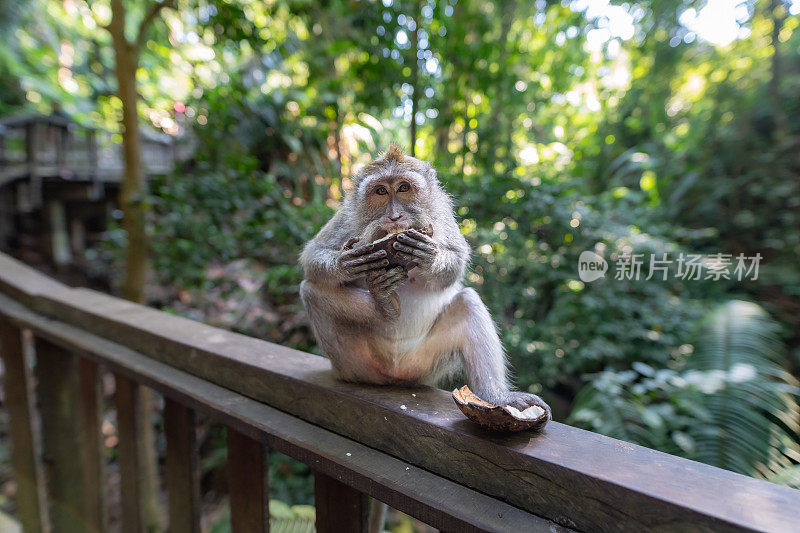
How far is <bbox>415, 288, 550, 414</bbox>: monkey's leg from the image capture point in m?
1.31

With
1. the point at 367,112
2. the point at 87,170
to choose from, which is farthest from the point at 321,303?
the point at 87,170

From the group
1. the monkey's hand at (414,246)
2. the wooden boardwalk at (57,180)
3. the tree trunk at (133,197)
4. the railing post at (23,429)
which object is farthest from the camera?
the wooden boardwalk at (57,180)

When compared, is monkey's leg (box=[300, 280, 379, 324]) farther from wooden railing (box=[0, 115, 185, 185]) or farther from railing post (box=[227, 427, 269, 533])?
wooden railing (box=[0, 115, 185, 185])

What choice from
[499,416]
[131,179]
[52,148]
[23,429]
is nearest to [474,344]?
[499,416]

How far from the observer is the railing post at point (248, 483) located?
130 centimetres

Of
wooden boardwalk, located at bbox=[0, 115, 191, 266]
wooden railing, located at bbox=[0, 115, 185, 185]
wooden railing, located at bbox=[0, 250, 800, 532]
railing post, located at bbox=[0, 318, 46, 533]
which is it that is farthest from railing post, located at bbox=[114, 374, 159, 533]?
wooden railing, located at bbox=[0, 115, 185, 185]

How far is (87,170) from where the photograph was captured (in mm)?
8680

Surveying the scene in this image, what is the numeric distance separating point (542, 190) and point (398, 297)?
6.16 feet

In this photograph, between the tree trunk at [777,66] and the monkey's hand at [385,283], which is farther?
the tree trunk at [777,66]

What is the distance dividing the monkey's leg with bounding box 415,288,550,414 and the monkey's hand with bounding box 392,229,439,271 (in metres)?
0.25

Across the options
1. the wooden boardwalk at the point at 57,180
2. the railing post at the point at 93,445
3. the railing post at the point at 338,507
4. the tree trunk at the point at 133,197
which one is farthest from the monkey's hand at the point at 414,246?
the wooden boardwalk at the point at 57,180

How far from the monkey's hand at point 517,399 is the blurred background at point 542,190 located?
2.12ft

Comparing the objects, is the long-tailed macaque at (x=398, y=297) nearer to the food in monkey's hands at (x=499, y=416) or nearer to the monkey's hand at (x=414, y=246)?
the monkey's hand at (x=414, y=246)

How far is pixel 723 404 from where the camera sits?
2.28 metres
